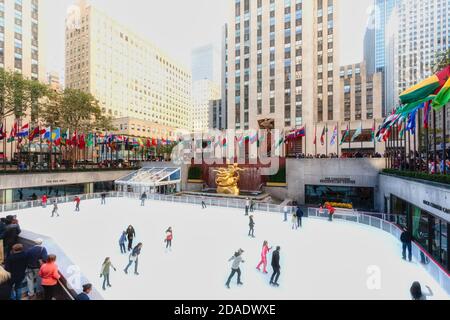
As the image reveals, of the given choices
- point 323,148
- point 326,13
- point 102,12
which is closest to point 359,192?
point 323,148

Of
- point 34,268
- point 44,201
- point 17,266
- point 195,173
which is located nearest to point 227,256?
point 34,268

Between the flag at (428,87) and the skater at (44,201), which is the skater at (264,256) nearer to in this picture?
the flag at (428,87)

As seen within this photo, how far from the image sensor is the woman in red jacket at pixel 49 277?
6.22 m

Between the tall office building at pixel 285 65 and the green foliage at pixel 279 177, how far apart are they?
1792cm

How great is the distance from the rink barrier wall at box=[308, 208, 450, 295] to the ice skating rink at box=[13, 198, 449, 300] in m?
0.31

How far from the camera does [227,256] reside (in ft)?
35.9

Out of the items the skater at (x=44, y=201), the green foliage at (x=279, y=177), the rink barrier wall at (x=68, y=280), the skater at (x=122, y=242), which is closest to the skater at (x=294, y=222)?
the skater at (x=122, y=242)

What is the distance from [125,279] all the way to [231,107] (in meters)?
47.8

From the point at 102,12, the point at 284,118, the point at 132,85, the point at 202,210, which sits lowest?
the point at 202,210

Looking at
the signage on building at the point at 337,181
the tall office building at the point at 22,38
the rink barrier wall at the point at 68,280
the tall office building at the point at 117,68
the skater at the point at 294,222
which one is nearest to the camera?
the rink barrier wall at the point at 68,280

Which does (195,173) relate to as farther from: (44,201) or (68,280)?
(68,280)

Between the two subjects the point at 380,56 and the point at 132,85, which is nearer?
the point at 132,85
